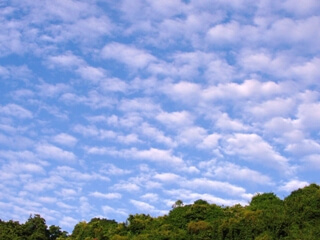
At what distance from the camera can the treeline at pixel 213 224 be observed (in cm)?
4544

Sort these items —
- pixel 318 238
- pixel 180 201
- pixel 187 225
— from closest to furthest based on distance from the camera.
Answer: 1. pixel 318 238
2. pixel 187 225
3. pixel 180 201

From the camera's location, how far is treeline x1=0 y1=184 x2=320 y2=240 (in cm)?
4544

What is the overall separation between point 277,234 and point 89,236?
85.7ft

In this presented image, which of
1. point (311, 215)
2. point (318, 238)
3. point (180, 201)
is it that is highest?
point (180, 201)

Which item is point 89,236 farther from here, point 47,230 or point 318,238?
point 318,238

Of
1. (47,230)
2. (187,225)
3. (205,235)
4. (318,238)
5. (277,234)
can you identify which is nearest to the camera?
(318,238)

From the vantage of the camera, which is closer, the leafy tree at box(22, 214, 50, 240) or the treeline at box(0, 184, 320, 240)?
the treeline at box(0, 184, 320, 240)

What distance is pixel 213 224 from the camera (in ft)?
165

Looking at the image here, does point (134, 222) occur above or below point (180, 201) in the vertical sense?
below

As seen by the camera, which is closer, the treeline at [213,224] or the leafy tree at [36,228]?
the treeline at [213,224]

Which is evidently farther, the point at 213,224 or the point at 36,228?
the point at 36,228

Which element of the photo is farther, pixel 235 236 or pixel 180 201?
pixel 180 201

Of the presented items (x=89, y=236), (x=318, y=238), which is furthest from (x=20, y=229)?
(x=318, y=238)

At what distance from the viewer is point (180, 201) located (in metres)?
67.6
